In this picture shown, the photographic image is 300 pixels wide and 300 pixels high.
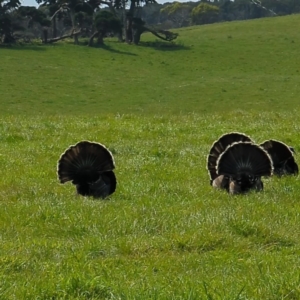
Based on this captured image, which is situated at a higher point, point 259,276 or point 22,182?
point 259,276

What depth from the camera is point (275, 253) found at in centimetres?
743

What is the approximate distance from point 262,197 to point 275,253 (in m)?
3.06

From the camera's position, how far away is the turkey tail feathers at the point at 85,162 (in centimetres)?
1077

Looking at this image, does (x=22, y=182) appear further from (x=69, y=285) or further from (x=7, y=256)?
(x=69, y=285)

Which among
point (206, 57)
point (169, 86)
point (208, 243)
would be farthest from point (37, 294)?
point (206, 57)

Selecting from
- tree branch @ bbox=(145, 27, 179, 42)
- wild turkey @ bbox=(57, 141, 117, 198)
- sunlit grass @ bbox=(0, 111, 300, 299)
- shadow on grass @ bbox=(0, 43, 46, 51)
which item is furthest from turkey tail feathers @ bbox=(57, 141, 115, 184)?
tree branch @ bbox=(145, 27, 179, 42)

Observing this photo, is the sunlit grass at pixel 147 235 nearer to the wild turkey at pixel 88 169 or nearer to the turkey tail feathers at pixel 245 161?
the wild turkey at pixel 88 169

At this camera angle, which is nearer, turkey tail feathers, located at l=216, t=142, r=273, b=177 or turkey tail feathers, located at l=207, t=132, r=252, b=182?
turkey tail feathers, located at l=216, t=142, r=273, b=177

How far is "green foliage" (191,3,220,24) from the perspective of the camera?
12188 cm

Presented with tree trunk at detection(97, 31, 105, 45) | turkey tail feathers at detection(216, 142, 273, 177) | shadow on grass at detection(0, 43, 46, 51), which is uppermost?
turkey tail feathers at detection(216, 142, 273, 177)

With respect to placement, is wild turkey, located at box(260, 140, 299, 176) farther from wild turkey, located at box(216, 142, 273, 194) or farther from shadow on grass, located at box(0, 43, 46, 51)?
shadow on grass, located at box(0, 43, 46, 51)

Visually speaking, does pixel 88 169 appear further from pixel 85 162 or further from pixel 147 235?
pixel 147 235

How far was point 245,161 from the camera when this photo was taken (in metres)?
10.9

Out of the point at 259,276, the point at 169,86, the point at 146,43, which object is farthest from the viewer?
the point at 146,43
